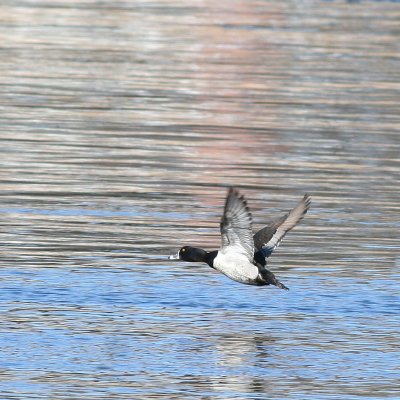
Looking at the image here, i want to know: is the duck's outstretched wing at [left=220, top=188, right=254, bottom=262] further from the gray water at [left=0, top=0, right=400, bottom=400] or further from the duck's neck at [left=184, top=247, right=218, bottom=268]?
the gray water at [left=0, top=0, right=400, bottom=400]

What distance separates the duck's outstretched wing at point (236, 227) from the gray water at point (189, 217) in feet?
1.68

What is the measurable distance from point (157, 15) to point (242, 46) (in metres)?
8.96

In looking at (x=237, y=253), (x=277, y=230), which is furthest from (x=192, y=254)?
(x=277, y=230)

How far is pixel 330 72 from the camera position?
105 ft

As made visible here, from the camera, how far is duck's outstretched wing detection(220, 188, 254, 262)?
441 inches

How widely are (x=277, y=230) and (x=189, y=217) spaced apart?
3.70 m

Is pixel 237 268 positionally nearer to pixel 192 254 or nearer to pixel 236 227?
pixel 236 227

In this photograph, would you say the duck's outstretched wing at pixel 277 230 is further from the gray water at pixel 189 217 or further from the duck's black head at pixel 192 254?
the duck's black head at pixel 192 254

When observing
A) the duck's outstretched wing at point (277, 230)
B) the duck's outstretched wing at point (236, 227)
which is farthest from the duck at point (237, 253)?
the duck's outstretched wing at point (277, 230)

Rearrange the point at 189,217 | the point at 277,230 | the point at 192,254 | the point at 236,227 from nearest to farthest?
the point at 236,227
the point at 192,254
the point at 277,230
the point at 189,217

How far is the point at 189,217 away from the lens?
52.5ft

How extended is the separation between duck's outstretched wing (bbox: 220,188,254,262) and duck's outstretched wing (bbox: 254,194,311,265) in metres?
0.63

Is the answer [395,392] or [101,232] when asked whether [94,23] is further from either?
[395,392]

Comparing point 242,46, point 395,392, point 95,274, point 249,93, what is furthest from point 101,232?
point 242,46
